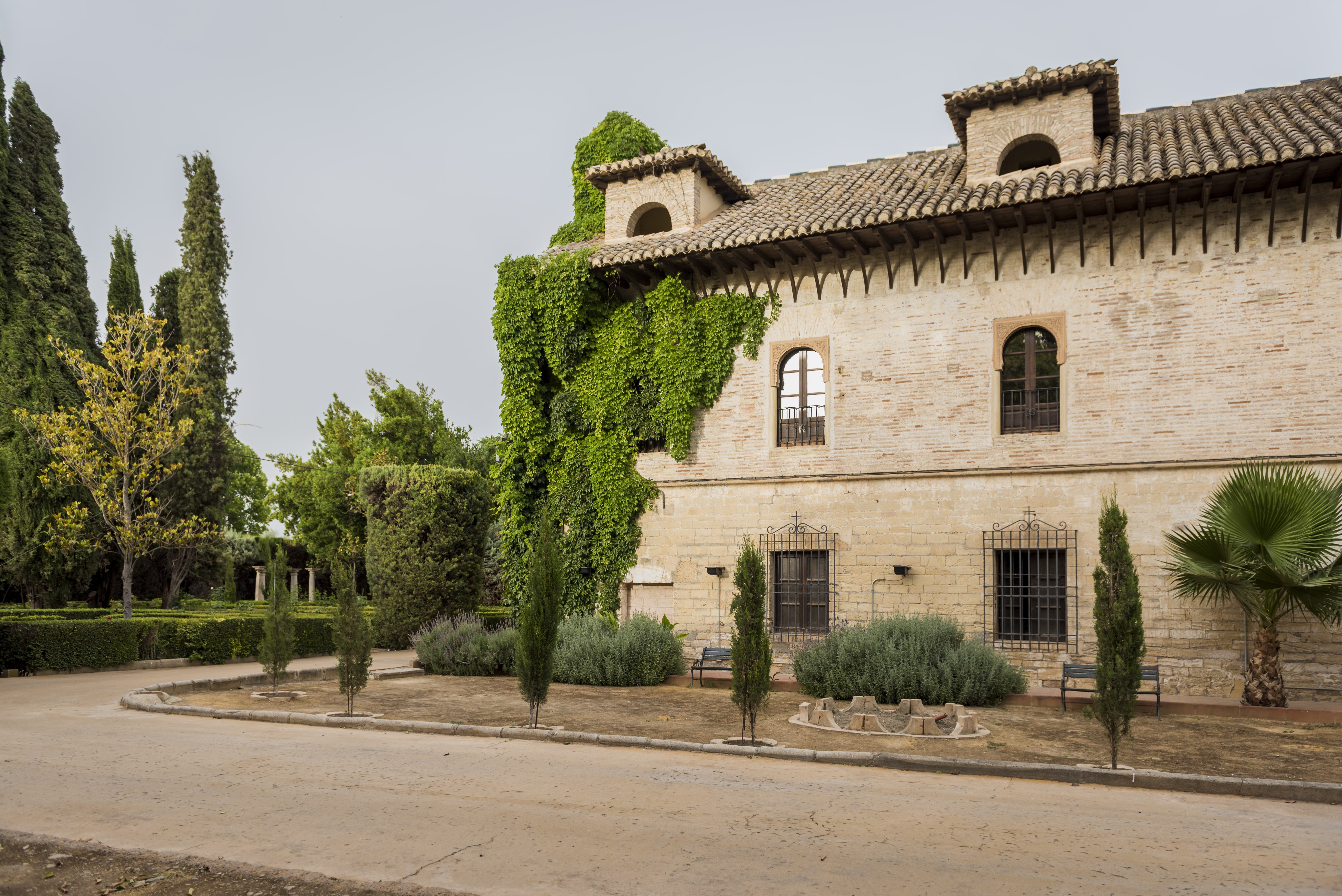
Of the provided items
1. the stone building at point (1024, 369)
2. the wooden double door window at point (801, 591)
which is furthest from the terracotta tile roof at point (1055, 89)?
the wooden double door window at point (801, 591)

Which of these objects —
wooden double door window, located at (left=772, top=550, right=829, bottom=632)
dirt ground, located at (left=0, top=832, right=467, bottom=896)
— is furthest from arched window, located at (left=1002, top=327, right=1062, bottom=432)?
dirt ground, located at (left=0, top=832, right=467, bottom=896)

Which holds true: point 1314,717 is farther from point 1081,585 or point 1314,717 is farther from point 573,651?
point 573,651

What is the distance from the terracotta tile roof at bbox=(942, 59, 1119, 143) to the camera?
16.4 meters

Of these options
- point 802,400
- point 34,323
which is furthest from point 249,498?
point 802,400


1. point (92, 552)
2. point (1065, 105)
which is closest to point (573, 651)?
point (1065, 105)

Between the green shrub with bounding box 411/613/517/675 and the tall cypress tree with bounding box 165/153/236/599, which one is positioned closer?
the green shrub with bounding box 411/613/517/675

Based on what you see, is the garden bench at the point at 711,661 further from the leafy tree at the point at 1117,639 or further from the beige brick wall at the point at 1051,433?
the leafy tree at the point at 1117,639

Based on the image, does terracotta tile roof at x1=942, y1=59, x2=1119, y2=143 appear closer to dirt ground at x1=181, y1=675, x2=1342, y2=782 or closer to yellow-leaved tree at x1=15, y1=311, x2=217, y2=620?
dirt ground at x1=181, y1=675, x2=1342, y2=782

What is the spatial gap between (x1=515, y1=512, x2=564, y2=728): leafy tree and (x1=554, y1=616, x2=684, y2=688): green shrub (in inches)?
186

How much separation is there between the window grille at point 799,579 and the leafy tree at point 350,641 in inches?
299

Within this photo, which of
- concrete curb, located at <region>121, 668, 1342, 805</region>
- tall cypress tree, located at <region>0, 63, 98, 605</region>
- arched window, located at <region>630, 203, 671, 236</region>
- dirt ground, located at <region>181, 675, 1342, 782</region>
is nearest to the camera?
concrete curb, located at <region>121, 668, 1342, 805</region>

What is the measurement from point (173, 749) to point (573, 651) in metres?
7.74

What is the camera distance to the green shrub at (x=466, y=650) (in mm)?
17391

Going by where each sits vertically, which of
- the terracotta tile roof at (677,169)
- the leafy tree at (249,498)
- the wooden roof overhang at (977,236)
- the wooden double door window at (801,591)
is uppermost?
the terracotta tile roof at (677,169)
